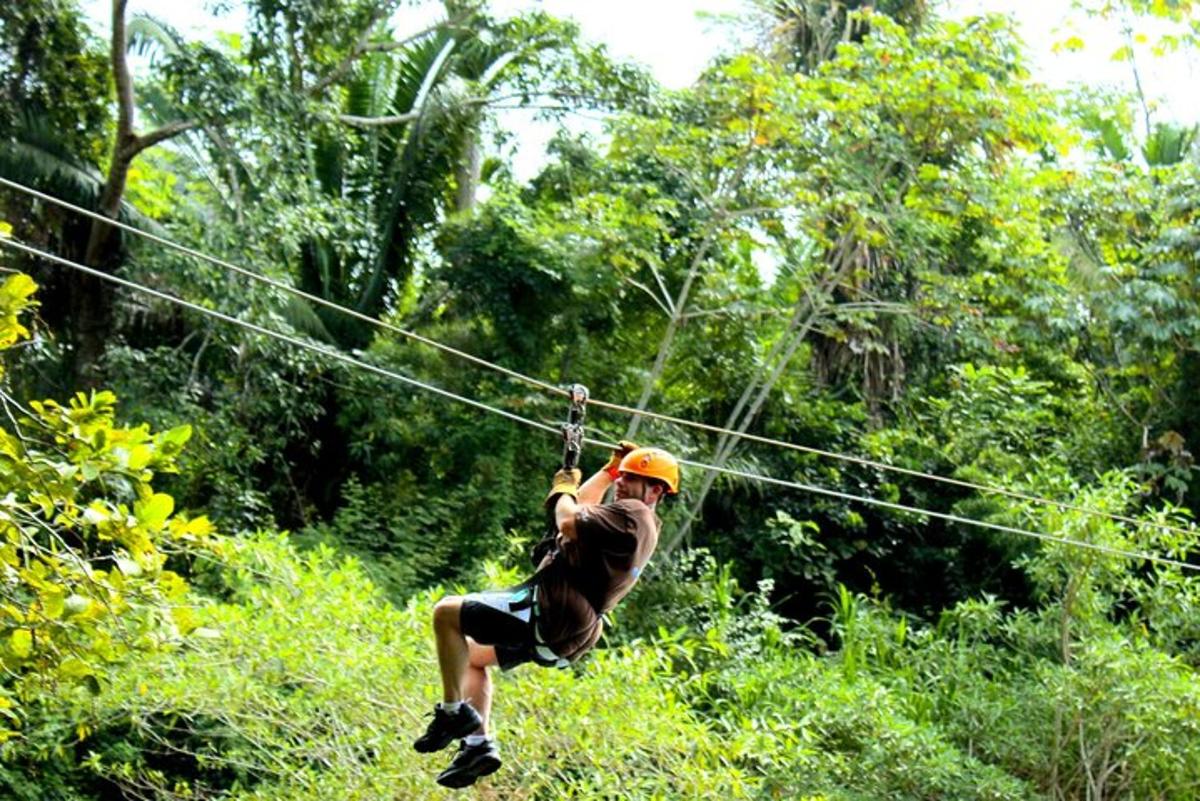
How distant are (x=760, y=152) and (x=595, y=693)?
178 inches

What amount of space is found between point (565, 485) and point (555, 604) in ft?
1.09

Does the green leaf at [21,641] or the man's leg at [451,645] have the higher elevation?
the man's leg at [451,645]

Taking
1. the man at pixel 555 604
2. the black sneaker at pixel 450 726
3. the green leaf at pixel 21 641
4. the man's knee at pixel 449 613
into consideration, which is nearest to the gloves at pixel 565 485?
the man at pixel 555 604

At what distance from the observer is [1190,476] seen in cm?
1083

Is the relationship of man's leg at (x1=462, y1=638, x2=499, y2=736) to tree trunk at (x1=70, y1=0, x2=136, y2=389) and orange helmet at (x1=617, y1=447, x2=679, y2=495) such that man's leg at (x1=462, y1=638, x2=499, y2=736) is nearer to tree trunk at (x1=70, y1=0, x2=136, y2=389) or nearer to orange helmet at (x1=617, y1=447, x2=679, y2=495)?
orange helmet at (x1=617, y1=447, x2=679, y2=495)

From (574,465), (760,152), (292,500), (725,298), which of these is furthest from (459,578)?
(574,465)

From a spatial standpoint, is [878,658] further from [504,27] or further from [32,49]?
[32,49]

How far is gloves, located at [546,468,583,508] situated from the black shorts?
255mm

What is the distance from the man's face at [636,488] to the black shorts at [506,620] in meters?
0.37

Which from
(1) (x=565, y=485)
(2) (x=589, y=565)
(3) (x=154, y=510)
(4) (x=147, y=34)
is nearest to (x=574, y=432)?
(1) (x=565, y=485)

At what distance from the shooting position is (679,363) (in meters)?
11.1

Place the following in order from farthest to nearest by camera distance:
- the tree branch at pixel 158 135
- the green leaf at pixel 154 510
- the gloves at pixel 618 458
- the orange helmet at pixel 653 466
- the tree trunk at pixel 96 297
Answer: the tree trunk at pixel 96 297 < the tree branch at pixel 158 135 < the green leaf at pixel 154 510 < the gloves at pixel 618 458 < the orange helmet at pixel 653 466

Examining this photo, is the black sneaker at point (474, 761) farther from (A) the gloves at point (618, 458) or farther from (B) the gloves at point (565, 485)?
(A) the gloves at point (618, 458)

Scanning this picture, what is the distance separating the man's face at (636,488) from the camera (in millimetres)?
4430
